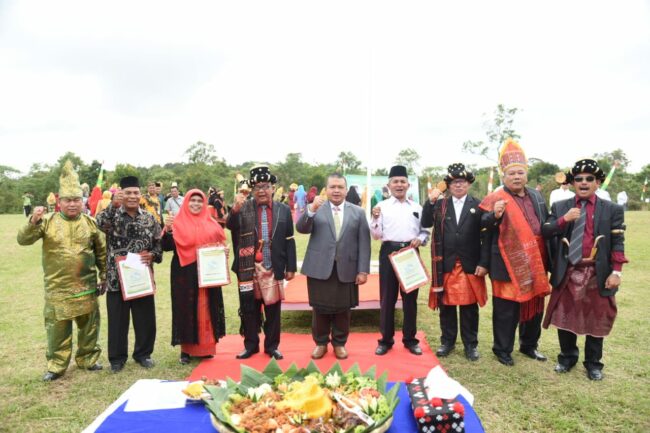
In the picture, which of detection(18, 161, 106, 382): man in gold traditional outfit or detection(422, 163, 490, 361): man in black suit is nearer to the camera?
detection(18, 161, 106, 382): man in gold traditional outfit

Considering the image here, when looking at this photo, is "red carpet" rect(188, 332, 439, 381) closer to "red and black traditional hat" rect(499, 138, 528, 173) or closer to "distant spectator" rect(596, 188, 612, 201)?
"red and black traditional hat" rect(499, 138, 528, 173)

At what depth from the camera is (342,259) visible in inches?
170

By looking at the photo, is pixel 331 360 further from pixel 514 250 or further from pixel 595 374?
pixel 595 374

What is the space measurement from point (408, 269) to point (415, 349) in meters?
0.87

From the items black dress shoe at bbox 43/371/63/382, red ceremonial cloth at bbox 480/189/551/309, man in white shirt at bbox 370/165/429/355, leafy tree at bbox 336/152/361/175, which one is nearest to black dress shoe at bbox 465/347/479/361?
man in white shirt at bbox 370/165/429/355

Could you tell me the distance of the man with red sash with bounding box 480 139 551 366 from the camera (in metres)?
4.29

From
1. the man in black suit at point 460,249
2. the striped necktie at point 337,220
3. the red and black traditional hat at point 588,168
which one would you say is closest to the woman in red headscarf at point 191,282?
the striped necktie at point 337,220

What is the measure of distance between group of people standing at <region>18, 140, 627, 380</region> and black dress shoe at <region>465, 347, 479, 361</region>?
1 cm

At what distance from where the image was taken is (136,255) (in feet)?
13.9

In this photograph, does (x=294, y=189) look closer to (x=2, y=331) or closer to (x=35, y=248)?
(x=35, y=248)

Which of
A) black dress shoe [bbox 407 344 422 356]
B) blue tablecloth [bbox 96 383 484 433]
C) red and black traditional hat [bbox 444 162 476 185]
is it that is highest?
red and black traditional hat [bbox 444 162 476 185]

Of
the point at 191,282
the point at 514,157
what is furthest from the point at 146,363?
the point at 514,157

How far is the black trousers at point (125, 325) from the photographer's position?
4.31 m

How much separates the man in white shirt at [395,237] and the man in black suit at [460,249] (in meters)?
0.18
